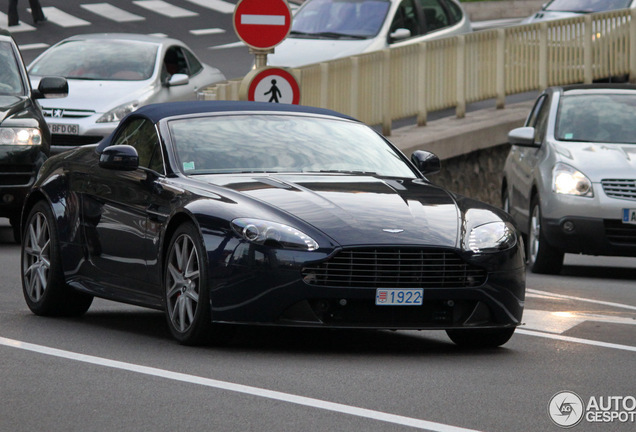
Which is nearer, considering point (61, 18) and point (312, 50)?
point (312, 50)

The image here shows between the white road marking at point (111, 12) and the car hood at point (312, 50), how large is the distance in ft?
75.8

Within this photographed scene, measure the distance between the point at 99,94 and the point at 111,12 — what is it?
2691 centimetres

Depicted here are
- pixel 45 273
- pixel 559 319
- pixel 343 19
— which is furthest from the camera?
pixel 343 19

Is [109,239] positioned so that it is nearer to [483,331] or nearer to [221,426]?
[483,331]

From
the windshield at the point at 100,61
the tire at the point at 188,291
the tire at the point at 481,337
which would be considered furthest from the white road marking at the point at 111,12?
the tire at the point at 188,291

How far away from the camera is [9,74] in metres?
16.5

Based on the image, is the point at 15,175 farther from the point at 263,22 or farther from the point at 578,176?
the point at 578,176

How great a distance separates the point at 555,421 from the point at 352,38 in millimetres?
16283

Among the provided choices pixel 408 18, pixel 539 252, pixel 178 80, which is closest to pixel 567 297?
pixel 539 252

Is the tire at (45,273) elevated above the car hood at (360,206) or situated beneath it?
situated beneath

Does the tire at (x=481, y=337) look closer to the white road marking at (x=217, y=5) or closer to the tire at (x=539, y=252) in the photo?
the tire at (x=539, y=252)

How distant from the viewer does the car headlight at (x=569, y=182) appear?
14672mm

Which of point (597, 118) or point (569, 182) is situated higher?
point (597, 118)

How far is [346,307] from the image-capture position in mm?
8742
